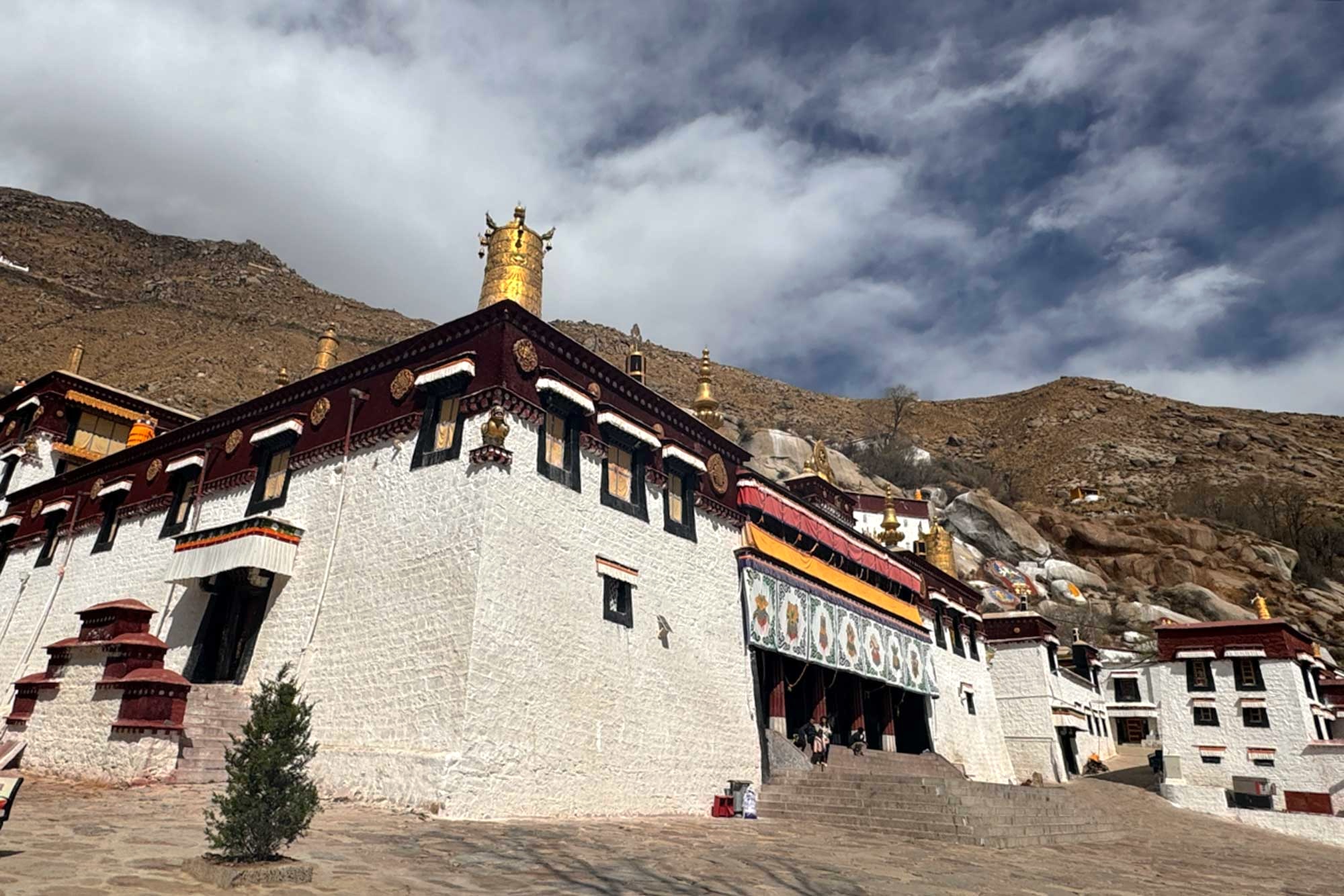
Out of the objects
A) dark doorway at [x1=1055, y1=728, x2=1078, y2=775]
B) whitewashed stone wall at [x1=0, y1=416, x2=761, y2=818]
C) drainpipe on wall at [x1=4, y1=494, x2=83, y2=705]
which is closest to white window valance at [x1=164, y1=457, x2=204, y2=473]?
whitewashed stone wall at [x1=0, y1=416, x2=761, y2=818]

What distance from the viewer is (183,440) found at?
17.3 meters

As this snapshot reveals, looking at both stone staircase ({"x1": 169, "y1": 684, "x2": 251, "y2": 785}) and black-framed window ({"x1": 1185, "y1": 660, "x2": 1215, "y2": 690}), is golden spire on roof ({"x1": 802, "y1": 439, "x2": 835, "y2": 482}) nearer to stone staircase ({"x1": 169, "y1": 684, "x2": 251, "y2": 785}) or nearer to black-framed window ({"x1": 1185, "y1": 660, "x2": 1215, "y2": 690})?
black-framed window ({"x1": 1185, "y1": 660, "x2": 1215, "y2": 690})

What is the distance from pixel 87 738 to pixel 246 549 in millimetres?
3187

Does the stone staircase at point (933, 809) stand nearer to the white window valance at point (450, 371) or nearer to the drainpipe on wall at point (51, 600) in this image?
the white window valance at point (450, 371)

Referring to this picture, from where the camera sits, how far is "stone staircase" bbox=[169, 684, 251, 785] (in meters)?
11.1

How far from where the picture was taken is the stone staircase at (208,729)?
1106 cm

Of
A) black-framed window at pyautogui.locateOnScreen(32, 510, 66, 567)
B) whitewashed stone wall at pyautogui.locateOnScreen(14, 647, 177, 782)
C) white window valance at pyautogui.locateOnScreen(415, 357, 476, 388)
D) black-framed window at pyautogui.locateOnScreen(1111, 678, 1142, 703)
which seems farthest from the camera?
black-framed window at pyautogui.locateOnScreen(1111, 678, 1142, 703)

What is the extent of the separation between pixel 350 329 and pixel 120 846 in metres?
60.8

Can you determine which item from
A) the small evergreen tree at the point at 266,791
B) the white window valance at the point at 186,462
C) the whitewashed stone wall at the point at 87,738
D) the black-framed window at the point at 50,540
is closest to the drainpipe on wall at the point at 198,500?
the white window valance at the point at 186,462

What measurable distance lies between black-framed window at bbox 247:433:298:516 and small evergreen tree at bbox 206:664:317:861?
9.48 metres

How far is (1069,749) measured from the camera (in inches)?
1168

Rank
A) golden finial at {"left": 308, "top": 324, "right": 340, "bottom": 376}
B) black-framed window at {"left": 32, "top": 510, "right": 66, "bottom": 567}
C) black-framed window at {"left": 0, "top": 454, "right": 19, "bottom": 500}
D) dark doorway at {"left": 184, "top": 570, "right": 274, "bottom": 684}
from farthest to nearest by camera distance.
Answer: black-framed window at {"left": 0, "top": 454, "right": 19, "bottom": 500} → black-framed window at {"left": 32, "top": 510, "right": 66, "bottom": 567} → golden finial at {"left": 308, "top": 324, "right": 340, "bottom": 376} → dark doorway at {"left": 184, "top": 570, "right": 274, "bottom": 684}

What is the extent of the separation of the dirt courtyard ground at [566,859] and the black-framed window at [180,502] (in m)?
6.16

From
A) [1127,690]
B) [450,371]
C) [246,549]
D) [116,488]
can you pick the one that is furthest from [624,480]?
[1127,690]
